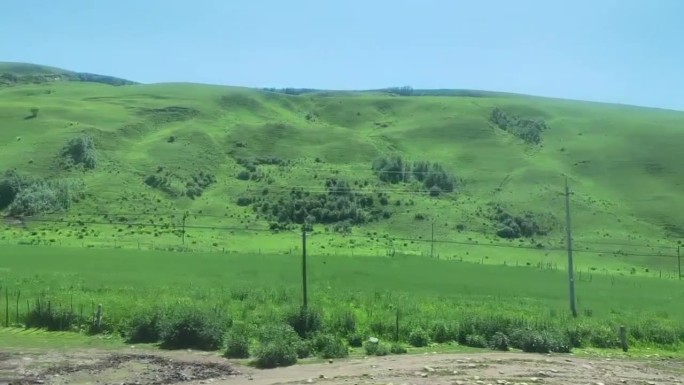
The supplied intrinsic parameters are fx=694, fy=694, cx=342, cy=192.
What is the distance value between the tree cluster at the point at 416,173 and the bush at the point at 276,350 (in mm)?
97832

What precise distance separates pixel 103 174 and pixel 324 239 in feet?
158

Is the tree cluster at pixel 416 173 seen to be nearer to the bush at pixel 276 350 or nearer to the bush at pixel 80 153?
the bush at pixel 80 153

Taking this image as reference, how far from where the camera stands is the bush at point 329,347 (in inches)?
1127

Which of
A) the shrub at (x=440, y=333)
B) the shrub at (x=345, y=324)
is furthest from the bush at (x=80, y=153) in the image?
the shrub at (x=440, y=333)

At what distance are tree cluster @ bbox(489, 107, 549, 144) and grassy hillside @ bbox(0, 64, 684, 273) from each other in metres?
0.79

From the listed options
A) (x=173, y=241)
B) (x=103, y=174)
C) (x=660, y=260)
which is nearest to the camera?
(x=173, y=241)

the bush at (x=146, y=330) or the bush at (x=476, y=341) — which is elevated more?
the bush at (x=146, y=330)

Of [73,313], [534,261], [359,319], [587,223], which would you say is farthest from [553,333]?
[587,223]

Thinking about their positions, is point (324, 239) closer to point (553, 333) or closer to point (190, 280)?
point (190, 280)

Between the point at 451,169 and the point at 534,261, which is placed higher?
the point at 451,169

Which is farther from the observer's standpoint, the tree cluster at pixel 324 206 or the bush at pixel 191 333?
the tree cluster at pixel 324 206

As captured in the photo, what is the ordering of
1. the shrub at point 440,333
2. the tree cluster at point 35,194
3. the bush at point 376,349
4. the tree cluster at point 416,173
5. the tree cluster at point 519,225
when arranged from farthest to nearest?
the tree cluster at point 416,173 → the tree cluster at point 519,225 → the tree cluster at point 35,194 → the shrub at point 440,333 → the bush at point 376,349

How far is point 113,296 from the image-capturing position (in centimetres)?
4091

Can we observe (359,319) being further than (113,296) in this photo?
No
